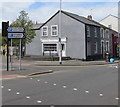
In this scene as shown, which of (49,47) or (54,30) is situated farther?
(49,47)

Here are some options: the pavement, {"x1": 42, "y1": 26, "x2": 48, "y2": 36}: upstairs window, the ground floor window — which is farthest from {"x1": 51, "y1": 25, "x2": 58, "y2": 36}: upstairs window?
the pavement

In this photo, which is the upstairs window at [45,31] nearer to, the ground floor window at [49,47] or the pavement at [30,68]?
the ground floor window at [49,47]

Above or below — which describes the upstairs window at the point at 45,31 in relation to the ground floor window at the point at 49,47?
above

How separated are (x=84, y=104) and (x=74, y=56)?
2781 cm

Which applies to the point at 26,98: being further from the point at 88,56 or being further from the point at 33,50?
the point at 33,50


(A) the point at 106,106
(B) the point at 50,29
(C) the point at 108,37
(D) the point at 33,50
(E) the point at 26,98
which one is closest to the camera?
(A) the point at 106,106

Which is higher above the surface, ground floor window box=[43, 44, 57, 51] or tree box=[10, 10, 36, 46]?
tree box=[10, 10, 36, 46]

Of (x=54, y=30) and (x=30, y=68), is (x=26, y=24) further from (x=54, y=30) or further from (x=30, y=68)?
(x=30, y=68)

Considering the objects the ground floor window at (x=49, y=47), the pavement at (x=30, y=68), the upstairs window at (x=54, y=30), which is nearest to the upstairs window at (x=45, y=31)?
the upstairs window at (x=54, y=30)

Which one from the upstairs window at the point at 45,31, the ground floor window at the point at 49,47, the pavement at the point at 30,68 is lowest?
the pavement at the point at 30,68

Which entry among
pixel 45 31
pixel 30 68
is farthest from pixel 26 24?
pixel 30 68

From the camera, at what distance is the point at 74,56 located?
3469 cm

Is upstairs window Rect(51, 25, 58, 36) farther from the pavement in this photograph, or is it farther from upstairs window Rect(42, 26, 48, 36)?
the pavement

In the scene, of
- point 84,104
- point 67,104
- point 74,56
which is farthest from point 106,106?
point 74,56
